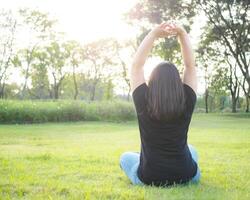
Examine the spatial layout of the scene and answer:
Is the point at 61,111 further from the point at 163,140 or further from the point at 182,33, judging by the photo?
the point at 163,140

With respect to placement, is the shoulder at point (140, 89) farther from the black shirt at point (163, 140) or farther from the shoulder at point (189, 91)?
the shoulder at point (189, 91)

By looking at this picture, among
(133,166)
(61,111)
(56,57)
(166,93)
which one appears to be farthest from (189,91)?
(56,57)

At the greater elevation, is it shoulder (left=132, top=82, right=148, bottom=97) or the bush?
shoulder (left=132, top=82, right=148, bottom=97)

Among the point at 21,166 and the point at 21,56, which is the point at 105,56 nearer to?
the point at 21,56

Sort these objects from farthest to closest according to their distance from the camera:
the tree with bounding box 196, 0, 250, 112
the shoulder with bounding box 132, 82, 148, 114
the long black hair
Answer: the tree with bounding box 196, 0, 250, 112 < the shoulder with bounding box 132, 82, 148, 114 < the long black hair

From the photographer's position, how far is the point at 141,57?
184 inches

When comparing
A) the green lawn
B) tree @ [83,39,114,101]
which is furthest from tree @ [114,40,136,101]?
the green lawn

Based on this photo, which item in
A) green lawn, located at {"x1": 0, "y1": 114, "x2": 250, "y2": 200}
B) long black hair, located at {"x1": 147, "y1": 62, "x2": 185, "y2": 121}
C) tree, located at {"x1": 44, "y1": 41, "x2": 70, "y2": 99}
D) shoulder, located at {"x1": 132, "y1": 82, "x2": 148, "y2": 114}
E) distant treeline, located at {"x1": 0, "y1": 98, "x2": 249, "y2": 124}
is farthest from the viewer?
tree, located at {"x1": 44, "y1": 41, "x2": 70, "y2": 99}

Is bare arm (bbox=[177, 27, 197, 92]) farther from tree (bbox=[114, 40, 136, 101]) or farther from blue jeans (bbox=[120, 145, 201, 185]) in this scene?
tree (bbox=[114, 40, 136, 101])

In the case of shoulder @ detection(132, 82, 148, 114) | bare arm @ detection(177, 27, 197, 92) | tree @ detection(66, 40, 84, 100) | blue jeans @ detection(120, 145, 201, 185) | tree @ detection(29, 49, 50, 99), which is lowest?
blue jeans @ detection(120, 145, 201, 185)

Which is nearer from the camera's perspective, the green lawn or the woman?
the woman

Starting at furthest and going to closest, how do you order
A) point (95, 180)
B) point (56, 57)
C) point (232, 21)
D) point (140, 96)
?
1. point (56, 57)
2. point (232, 21)
3. point (95, 180)
4. point (140, 96)

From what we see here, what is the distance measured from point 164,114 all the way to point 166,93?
8.0 inches

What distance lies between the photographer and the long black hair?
4199 millimetres
